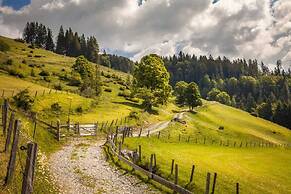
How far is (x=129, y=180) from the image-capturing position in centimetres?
3147

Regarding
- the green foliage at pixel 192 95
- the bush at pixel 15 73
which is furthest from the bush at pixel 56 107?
the green foliage at pixel 192 95

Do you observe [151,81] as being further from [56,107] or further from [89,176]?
[89,176]

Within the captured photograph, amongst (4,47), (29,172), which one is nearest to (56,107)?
(29,172)

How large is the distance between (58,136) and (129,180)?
2156 centimetres

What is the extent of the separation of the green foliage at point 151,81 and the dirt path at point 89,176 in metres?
58.0

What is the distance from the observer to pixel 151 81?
10256 cm

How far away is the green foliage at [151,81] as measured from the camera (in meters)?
100

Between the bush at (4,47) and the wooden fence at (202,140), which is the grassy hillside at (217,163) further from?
the bush at (4,47)

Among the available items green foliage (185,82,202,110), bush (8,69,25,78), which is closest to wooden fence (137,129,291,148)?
green foliage (185,82,202,110)

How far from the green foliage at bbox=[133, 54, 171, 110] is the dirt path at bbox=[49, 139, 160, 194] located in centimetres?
5800

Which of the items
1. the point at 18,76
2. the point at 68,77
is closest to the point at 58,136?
the point at 18,76

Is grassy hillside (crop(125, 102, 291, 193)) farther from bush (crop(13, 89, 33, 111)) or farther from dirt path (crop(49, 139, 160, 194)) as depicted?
bush (crop(13, 89, 33, 111))

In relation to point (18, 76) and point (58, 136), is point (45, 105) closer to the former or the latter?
point (58, 136)

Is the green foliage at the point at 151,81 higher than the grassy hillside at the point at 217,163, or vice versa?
the green foliage at the point at 151,81
